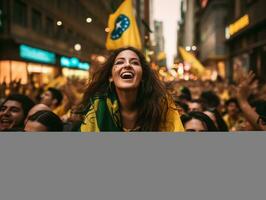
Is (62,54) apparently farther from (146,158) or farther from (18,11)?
(146,158)

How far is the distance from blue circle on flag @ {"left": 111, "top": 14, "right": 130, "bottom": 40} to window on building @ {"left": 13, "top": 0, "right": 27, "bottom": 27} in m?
20.5

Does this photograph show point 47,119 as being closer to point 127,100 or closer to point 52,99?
point 127,100

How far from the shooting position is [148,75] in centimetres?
350

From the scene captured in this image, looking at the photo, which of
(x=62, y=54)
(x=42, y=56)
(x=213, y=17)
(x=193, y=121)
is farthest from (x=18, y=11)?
(x=213, y=17)

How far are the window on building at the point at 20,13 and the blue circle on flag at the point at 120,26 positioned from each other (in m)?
20.5

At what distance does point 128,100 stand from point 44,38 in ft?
104

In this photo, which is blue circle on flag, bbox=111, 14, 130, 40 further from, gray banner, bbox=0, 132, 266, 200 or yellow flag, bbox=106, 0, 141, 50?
gray banner, bbox=0, 132, 266, 200

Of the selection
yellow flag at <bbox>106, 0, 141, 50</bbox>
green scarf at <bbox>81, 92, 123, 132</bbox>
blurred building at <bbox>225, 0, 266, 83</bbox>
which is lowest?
green scarf at <bbox>81, 92, 123, 132</bbox>

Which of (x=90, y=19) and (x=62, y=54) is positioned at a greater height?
(x=90, y=19)

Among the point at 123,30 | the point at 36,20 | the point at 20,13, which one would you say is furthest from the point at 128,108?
the point at 36,20

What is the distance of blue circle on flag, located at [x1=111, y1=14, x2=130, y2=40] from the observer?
813cm

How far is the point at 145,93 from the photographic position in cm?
337

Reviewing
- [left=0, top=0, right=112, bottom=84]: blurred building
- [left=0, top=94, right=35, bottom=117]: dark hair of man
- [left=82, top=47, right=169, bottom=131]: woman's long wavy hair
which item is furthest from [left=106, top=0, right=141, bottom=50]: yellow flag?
[left=0, top=0, right=112, bottom=84]: blurred building

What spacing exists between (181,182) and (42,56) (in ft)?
109
